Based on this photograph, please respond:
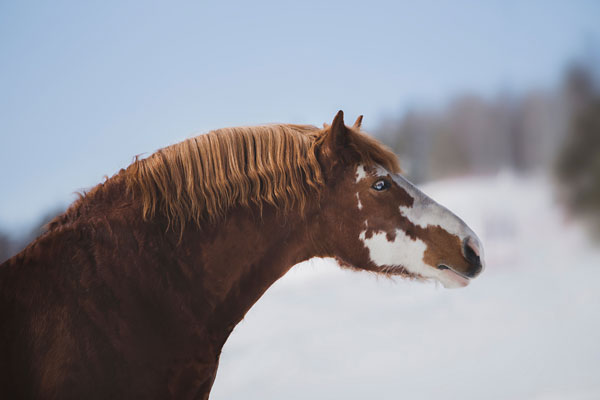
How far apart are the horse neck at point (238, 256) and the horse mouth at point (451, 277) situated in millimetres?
400

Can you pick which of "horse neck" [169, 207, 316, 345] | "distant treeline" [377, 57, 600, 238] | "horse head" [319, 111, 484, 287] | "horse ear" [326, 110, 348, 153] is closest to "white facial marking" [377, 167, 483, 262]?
"horse head" [319, 111, 484, 287]

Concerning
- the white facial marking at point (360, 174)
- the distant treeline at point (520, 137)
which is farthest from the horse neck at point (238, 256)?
the distant treeline at point (520, 137)

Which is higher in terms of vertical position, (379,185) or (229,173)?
(379,185)

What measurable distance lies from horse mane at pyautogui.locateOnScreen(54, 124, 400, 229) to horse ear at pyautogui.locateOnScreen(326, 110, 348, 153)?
0.02 m

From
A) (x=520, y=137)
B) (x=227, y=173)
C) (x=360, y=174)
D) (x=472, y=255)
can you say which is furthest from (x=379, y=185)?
(x=520, y=137)

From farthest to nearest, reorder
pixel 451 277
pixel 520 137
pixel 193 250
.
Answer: pixel 520 137
pixel 451 277
pixel 193 250

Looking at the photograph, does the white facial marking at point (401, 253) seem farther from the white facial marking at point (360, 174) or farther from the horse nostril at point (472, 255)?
the white facial marking at point (360, 174)

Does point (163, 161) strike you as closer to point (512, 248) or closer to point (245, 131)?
point (245, 131)

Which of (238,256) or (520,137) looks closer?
(238,256)

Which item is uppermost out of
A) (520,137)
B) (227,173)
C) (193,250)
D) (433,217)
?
(520,137)

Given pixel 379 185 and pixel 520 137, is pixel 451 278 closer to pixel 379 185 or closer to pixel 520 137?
pixel 379 185

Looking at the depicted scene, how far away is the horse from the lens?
3.50 feet

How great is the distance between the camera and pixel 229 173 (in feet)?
4.07

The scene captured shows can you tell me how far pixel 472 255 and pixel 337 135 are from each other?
515mm
